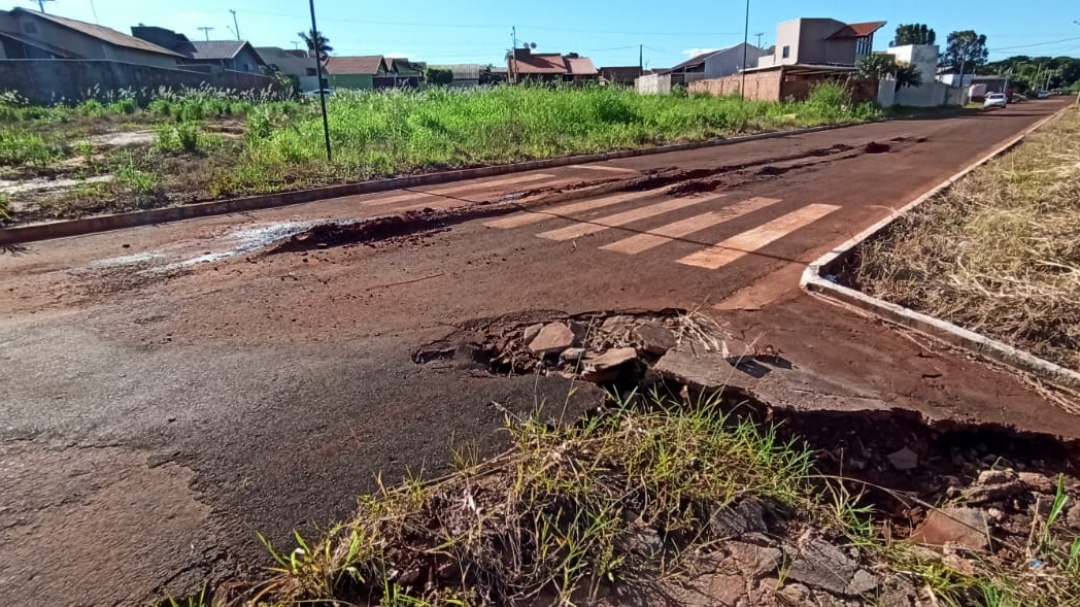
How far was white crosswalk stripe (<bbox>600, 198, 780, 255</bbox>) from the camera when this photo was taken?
6590 millimetres

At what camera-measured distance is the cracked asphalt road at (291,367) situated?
8.07ft

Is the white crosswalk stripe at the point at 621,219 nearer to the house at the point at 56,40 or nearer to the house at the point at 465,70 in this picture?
the house at the point at 56,40

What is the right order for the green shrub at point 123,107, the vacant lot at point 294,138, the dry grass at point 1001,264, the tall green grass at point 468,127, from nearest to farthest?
the dry grass at point 1001,264 → the vacant lot at point 294,138 → the tall green grass at point 468,127 → the green shrub at point 123,107

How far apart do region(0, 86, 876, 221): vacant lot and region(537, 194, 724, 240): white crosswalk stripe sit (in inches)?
198

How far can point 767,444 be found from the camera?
291 centimetres

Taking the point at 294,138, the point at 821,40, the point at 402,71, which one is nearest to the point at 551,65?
the point at 402,71

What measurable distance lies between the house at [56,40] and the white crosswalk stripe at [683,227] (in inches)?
1545

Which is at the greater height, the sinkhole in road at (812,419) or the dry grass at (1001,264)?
the dry grass at (1001,264)

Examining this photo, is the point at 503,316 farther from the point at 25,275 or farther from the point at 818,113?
the point at 818,113

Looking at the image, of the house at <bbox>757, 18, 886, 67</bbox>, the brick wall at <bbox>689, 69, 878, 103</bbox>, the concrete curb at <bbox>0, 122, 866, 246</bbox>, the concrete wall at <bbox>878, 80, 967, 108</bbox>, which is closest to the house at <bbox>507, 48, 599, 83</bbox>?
the house at <bbox>757, 18, 886, 67</bbox>

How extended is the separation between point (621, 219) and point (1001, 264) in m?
4.19

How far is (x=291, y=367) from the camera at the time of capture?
3.76m

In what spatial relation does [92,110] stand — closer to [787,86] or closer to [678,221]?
[678,221]

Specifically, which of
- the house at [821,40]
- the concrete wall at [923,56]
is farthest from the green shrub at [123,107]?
the concrete wall at [923,56]
